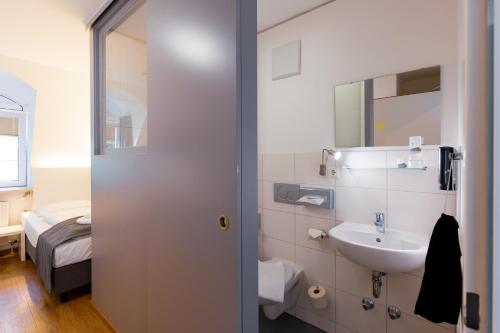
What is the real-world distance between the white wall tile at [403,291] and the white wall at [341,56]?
33.5 inches

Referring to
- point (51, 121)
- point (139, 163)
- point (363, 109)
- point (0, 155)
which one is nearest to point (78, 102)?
point (51, 121)

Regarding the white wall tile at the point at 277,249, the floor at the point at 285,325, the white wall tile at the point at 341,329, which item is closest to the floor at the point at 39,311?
the floor at the point at 285,325

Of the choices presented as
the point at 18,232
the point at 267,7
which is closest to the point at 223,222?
the point at 267,7

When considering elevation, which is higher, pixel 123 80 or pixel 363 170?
pixel 123 80

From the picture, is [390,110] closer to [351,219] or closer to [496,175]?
[351,219]

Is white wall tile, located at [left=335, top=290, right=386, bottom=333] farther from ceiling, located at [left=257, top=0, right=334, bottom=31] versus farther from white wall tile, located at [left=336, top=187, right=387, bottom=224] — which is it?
ceiling, located at [left=257, top=0, right=334, bottom=31]

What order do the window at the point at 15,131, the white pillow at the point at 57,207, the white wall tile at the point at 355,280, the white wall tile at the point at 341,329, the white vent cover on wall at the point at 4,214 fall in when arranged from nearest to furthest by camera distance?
the white wall tile at the point at 355,280 → the white wall tile at the point at 341,329 → the white pillow at the point at 57,207 → the white vent cover on wall at the point at 4,214 → the window at the point at 15,131

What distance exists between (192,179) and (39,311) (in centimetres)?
219

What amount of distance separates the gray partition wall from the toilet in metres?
0.68

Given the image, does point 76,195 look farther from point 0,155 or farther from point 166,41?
point 166,41

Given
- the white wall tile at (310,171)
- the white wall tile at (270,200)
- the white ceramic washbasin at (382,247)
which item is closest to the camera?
the white ceramic washbasin at (382,247)

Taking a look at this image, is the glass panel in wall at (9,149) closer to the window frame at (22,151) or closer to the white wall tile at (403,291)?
the window frame at (22,151)

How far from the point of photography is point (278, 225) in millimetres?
2230

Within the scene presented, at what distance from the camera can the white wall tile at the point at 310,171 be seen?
1910 mm
